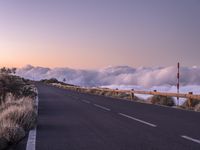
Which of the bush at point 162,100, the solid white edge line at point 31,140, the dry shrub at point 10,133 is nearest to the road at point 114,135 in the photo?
the solid white edge line at point 31,140

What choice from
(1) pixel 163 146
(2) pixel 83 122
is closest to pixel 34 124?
(2) pixel 83 122

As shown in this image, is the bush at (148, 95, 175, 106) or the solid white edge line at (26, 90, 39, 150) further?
the bush at (148, 95, 175, 106)

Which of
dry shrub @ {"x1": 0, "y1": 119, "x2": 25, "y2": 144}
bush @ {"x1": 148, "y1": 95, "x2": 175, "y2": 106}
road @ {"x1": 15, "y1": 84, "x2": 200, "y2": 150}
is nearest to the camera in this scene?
road @ {"x1": 15, "y1": 84, "x2": 200, "y2": 150}

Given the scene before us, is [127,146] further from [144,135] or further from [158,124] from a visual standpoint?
[158,124]

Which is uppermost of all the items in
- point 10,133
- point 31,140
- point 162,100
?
point 162,100

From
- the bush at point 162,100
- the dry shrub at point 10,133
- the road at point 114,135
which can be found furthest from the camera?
the bush at point 162,100

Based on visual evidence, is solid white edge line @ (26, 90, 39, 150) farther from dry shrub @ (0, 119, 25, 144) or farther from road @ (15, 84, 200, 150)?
dry shrub @ (0, 119, 25, 144)

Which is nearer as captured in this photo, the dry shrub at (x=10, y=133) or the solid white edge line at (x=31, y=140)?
the solid white edge line at (x=31, y=140)

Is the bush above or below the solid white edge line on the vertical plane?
above

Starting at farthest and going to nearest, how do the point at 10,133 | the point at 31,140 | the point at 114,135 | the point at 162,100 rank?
the point at 162,100, the point at 114,135, the point at 31,140, the point at 10,133

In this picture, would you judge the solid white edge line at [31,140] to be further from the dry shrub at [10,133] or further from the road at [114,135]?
the dry shrub at [10,133]

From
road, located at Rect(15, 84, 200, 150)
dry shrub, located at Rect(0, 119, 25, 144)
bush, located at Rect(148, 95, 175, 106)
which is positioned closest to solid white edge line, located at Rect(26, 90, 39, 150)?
road, located at Rect(15, 84, 200, 150)

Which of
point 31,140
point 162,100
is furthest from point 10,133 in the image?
point 162,100

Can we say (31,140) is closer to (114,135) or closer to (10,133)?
(10,133)
